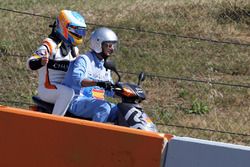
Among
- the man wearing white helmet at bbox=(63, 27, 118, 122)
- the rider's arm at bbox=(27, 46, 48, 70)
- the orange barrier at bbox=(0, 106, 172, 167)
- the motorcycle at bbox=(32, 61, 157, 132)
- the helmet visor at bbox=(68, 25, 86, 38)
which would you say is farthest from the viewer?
the helmet visor at bbox=(68, 25, 86, 38)

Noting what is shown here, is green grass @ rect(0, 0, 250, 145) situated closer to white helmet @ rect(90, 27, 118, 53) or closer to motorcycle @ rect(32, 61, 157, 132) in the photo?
white helmet @ rect(90, 27, 118, 53)

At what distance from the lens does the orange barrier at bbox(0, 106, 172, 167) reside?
6082 mm

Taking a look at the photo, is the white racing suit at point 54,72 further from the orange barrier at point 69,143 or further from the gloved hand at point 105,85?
the orange barrier at point 69,143

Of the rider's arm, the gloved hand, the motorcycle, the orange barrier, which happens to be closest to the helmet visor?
the rider's arm

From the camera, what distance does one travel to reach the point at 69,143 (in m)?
6.35

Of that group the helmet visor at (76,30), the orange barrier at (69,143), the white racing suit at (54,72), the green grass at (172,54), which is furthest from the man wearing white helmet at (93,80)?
the green grass at (172,54)

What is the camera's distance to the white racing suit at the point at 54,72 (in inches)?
304

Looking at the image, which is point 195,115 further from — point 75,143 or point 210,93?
point 75,143

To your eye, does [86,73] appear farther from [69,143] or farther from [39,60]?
[69,143]

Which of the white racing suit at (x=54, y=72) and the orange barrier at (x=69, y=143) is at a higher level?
the white racing suit at (x=54, y=72)

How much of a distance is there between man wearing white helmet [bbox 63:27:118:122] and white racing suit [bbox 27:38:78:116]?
11cm

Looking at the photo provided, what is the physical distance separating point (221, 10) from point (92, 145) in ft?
31.4

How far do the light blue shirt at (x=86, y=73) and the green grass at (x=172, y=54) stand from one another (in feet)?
10.6

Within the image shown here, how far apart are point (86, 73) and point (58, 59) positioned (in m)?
0.40
